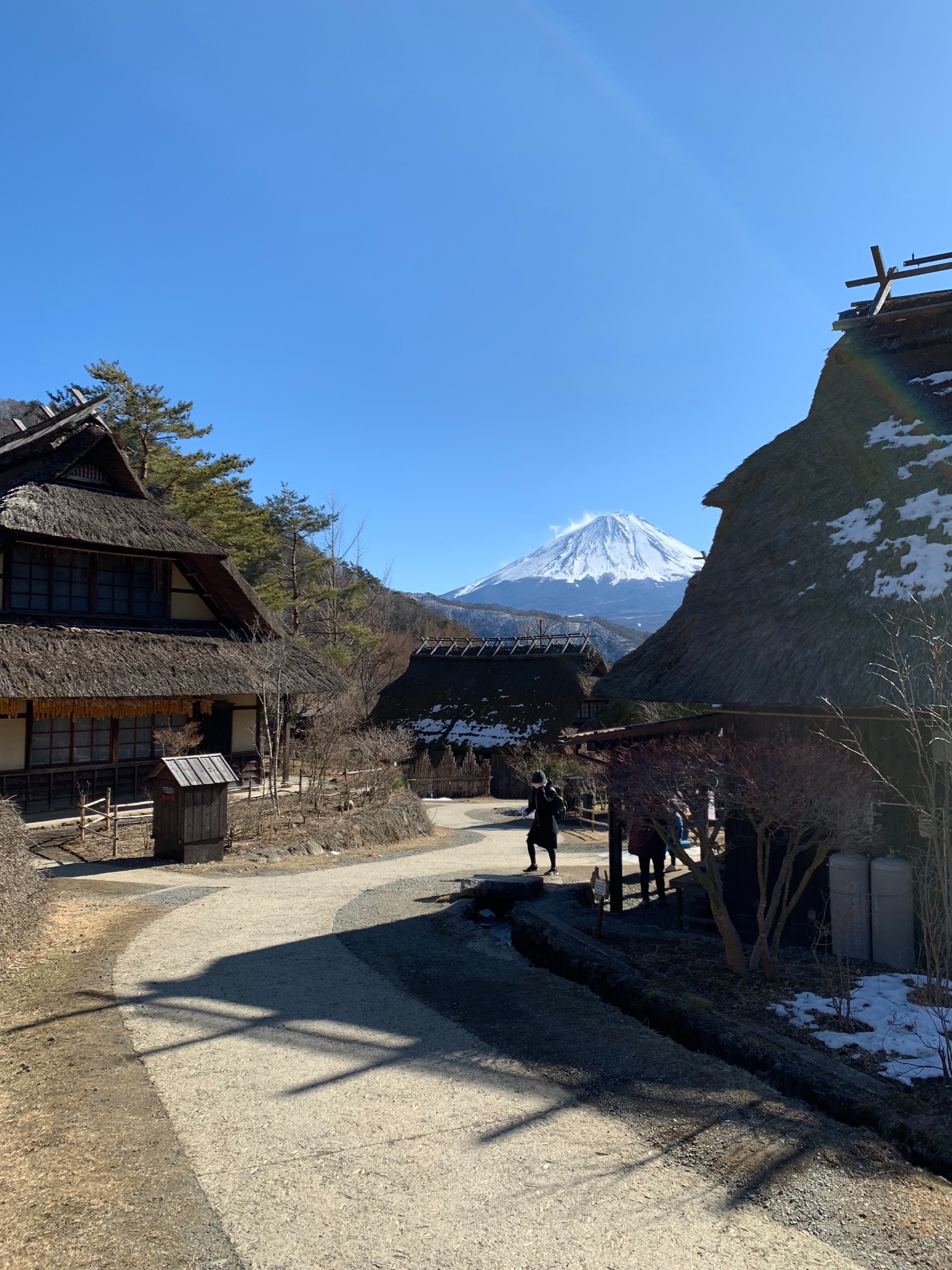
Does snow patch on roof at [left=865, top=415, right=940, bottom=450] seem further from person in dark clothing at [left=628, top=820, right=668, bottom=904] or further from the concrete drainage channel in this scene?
the concrete drainage channel

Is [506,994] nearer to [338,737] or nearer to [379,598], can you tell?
[338,737]

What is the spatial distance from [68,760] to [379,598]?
45.4m

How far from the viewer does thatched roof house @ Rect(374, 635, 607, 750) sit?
1251 inches

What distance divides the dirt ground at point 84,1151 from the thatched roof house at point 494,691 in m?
24.6

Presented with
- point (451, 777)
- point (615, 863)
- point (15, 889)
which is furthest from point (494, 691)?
point (15, 889)

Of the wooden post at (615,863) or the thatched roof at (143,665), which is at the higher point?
the thatched roof at (143,665)

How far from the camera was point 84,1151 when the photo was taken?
4.23 metres

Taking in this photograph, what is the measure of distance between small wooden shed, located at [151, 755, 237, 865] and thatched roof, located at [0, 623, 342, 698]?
4.04 metres

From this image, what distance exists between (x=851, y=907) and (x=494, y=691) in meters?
26.4

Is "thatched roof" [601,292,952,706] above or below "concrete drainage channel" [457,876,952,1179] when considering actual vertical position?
above

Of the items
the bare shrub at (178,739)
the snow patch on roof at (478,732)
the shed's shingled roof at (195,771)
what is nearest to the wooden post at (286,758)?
the bare shrub at (178,739)

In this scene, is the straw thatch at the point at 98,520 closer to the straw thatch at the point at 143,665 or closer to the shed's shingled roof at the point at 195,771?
the straw thatch at the point at 143,665

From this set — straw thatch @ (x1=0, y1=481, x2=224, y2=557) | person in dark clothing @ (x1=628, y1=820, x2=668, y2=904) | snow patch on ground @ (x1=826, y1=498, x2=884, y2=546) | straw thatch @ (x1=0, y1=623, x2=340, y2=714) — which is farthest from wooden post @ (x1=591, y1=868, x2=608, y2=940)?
straw thatch @ (x1=0, y1=481, x2=224, y2=557)

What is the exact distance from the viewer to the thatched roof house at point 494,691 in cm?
3178
